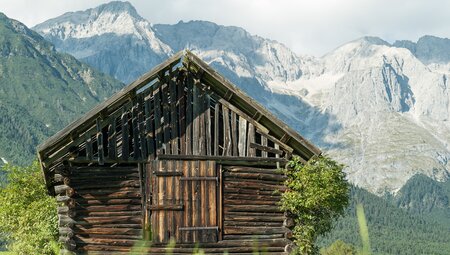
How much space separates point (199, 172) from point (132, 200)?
2.07m

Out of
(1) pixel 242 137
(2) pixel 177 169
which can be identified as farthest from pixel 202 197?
(1) pixel 242 137

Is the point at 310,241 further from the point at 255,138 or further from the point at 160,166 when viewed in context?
the point at 160,166

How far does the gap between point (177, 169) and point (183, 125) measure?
1298 mm

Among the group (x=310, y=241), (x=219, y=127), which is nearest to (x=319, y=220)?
(x=310, y=241)

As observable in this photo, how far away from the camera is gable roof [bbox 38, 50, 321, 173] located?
55.5ft

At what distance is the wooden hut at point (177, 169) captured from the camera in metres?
17.7

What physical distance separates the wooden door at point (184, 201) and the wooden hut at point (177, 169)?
3cm

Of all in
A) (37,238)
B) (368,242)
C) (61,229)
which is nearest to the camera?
(368,242)

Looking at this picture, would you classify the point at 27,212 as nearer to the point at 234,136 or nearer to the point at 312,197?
the point at 234,136

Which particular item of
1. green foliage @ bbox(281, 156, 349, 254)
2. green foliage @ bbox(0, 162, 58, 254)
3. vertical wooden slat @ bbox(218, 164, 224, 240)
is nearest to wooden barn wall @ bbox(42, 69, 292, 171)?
vertical wooden slat @ bbox(218, 164, 224, 240)

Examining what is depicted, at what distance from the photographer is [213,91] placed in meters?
18.7

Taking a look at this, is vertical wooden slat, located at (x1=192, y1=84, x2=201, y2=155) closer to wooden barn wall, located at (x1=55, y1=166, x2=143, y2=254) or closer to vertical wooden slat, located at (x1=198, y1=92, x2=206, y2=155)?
vertical wooden slat, located at (x1=198, y1=92, x2=206, y2=155)

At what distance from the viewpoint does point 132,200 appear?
1795 centimetres

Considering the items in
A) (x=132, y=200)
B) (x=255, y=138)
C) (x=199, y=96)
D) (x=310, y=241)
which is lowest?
(x=310, y=241)
